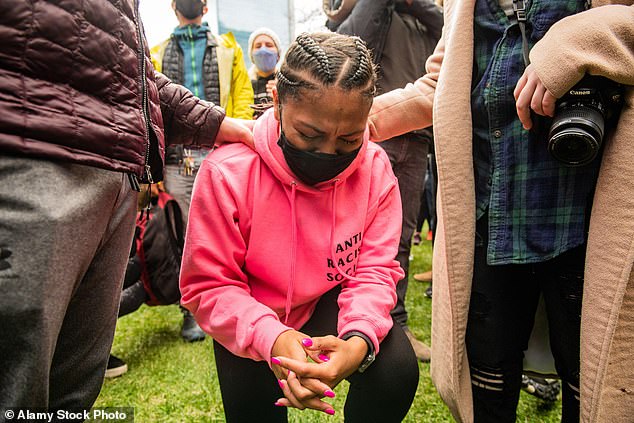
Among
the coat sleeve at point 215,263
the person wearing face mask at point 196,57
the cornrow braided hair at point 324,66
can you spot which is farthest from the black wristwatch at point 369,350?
the person wearing face mask at point 196,57

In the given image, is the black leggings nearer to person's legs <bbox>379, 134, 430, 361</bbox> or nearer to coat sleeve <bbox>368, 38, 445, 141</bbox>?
coat sleeve <bbox>368, 38, 445, 141</bbox>

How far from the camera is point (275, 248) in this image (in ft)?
4.24

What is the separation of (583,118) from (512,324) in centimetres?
59

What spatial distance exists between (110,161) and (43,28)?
0.25 metres

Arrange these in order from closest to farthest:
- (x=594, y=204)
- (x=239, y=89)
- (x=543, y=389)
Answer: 1. (x=594, y=204)
2. (x=543, y=389)
3. (x=239, y=89)

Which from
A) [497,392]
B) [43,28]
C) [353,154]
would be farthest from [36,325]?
[497,392]

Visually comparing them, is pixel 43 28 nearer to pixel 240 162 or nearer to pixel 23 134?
pixel 23 134

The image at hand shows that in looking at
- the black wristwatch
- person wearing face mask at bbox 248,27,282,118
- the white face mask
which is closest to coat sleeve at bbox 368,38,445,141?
the black wristwatch

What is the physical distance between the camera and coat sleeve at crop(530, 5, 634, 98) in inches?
38.2

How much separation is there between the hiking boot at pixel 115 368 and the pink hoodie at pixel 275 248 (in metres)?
1.34

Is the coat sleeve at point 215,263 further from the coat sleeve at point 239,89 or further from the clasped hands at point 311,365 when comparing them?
the coat sleeve at point 239,89

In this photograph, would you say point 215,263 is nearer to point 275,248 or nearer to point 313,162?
point 275,248

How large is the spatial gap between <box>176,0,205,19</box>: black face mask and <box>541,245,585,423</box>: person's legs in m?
2.80

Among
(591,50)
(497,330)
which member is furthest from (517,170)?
(497,330)
